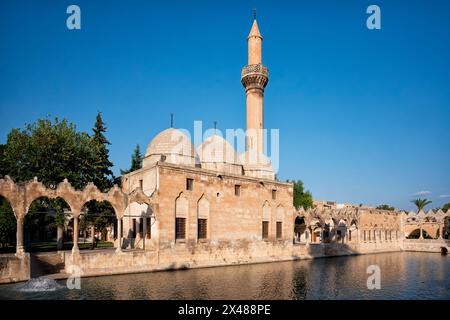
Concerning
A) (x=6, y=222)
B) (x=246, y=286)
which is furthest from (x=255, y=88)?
(x=6, y=222)

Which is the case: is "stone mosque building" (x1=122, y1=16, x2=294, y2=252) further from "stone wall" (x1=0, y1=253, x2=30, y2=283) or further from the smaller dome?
"stone wall" (x1=0, y1=253, x2=30, y2=283)

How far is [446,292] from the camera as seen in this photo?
696 inches

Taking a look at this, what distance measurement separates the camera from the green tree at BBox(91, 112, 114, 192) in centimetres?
2766

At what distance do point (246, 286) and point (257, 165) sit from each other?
596 inches

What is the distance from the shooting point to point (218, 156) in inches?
1189

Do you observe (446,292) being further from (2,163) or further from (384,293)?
(2,163)

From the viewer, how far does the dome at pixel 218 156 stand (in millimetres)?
30031

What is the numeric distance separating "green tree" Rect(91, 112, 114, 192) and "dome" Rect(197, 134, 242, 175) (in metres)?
7.67

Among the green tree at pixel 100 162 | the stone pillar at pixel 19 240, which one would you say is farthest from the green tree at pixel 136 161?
the stone pillar at pixel 19 240

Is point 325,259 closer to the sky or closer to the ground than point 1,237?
closer to the ground

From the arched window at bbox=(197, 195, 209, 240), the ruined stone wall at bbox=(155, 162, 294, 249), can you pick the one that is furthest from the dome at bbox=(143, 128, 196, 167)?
the arched window at bbox=(197, 195, 209, 240)

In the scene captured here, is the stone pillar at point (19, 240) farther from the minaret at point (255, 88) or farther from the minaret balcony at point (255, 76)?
the minaret balcony at point (255, 76)
